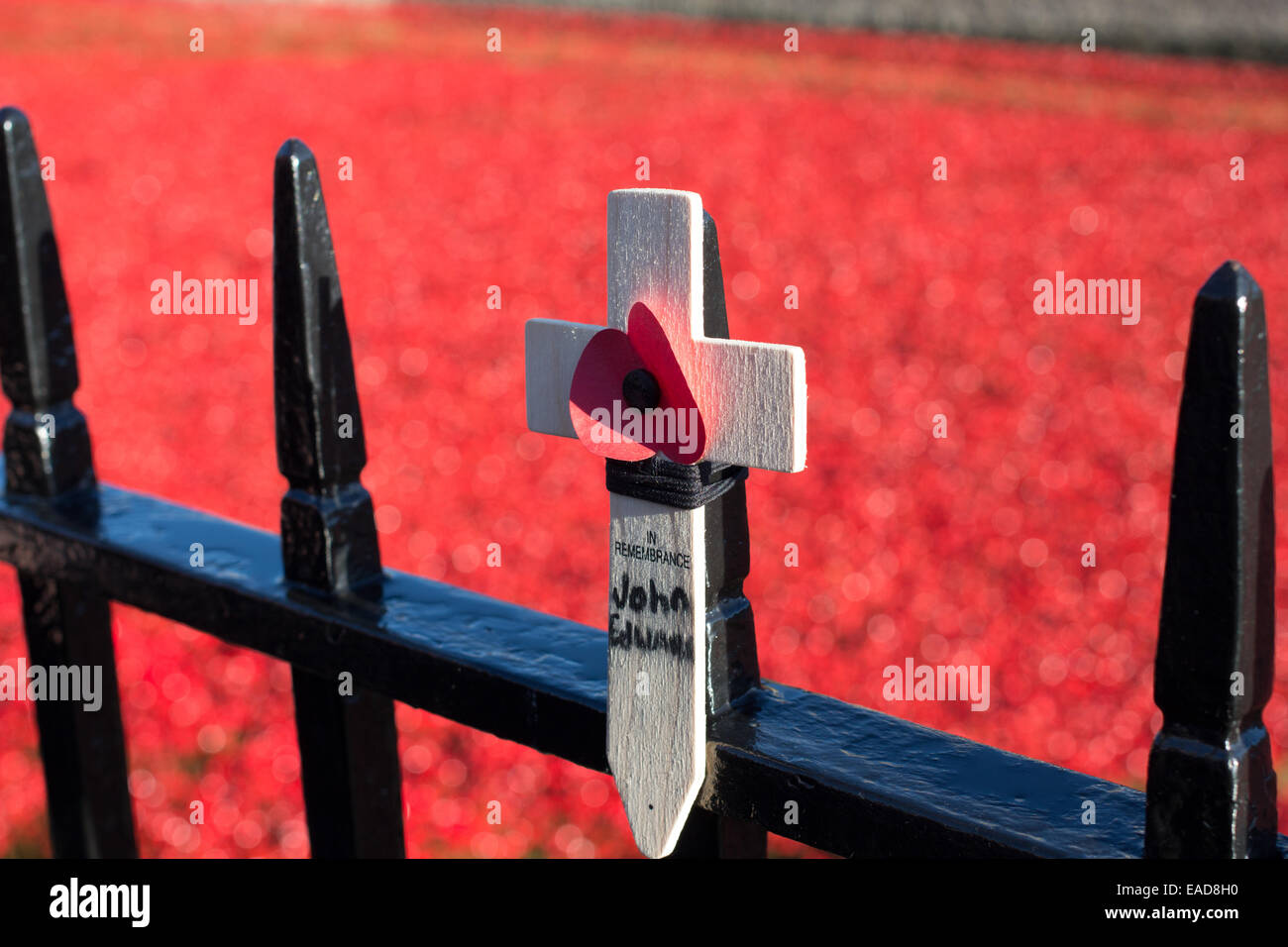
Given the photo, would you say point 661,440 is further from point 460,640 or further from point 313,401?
point 313,401

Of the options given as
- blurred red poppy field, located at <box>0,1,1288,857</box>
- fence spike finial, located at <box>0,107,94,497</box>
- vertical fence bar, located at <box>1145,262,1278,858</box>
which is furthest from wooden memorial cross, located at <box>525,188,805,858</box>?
blurred red poppy field, located at <box>0,1,1288,857</box>

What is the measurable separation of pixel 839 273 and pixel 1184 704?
7881 millimetres

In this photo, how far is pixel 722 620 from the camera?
1091mm

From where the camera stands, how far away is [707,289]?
40.3 inches

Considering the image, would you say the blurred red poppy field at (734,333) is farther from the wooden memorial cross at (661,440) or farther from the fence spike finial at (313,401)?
the wooden memorial cross at (661,440)

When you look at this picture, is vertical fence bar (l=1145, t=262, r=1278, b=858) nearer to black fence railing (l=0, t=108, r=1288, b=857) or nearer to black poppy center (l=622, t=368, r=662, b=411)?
black fence railing (l=0, t=108, r=1288, b=857)

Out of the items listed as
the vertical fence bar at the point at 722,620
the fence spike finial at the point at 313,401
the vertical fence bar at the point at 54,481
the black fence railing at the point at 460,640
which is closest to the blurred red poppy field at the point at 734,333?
the vertical fence bar at the point at 54,481

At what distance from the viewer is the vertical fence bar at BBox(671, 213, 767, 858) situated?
103 cm

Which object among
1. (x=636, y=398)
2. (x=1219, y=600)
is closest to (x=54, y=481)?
(x=636, y=398)

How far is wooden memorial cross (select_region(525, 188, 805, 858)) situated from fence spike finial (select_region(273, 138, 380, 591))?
341mm

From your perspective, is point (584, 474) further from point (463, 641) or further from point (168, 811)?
point (463, 641)

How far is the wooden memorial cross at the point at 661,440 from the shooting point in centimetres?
99

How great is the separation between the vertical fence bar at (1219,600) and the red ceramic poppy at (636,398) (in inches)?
14.4
